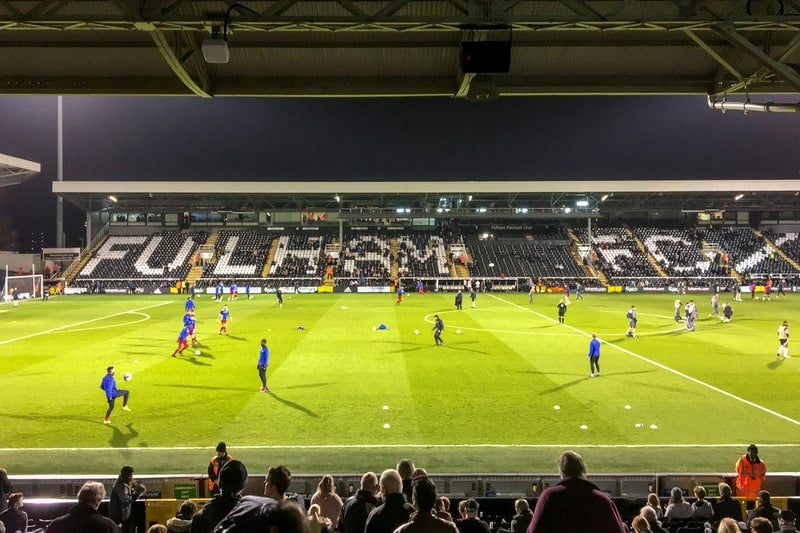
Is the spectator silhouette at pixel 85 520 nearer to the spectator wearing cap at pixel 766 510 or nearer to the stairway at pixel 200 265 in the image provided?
the spectator wearing cap at pixel 766 510

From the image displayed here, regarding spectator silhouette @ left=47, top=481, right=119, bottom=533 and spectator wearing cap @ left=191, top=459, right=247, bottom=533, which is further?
spectator silhouette @ left=47, top=481, right=119, bottom=533

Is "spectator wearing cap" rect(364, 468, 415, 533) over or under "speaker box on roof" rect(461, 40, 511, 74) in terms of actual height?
under

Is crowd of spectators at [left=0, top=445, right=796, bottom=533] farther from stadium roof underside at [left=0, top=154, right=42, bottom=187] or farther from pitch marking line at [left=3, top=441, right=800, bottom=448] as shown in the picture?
stadium roof underside at [left=0, top=154, right=42, bottom=187]

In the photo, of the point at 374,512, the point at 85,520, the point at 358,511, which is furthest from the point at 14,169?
the point at 374,512

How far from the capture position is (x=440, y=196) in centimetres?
6438

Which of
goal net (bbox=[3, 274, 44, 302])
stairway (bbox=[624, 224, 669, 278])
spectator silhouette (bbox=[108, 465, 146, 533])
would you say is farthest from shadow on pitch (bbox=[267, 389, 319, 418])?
stairway (bbox=[624, 224, 669, 278])

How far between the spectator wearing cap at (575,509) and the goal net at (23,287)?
55.6 m

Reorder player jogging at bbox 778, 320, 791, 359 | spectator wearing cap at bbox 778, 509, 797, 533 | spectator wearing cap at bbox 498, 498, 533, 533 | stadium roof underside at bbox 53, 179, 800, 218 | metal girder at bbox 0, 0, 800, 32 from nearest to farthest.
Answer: spectator wearing cap at bbox 778, 509, 797, 533 → spectator wearing cap at bbox 498, 498, 533, 533 → metal girder at bbox 0, 0, 800, 32 → player jogging at bbox 778, 320, 791, 359 → stadium roof underside at bbox 53, 179, 800, 218

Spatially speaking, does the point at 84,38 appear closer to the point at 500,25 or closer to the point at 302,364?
the point at 500,25

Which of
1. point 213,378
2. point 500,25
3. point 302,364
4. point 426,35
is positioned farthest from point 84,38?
point 302,364

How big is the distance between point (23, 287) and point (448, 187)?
147ft

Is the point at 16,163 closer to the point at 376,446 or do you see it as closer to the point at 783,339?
the point at 376,446

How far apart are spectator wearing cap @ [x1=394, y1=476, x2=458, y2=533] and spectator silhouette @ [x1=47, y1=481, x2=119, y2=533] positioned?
2.23 metres

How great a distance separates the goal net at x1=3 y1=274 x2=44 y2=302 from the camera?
46.8m
